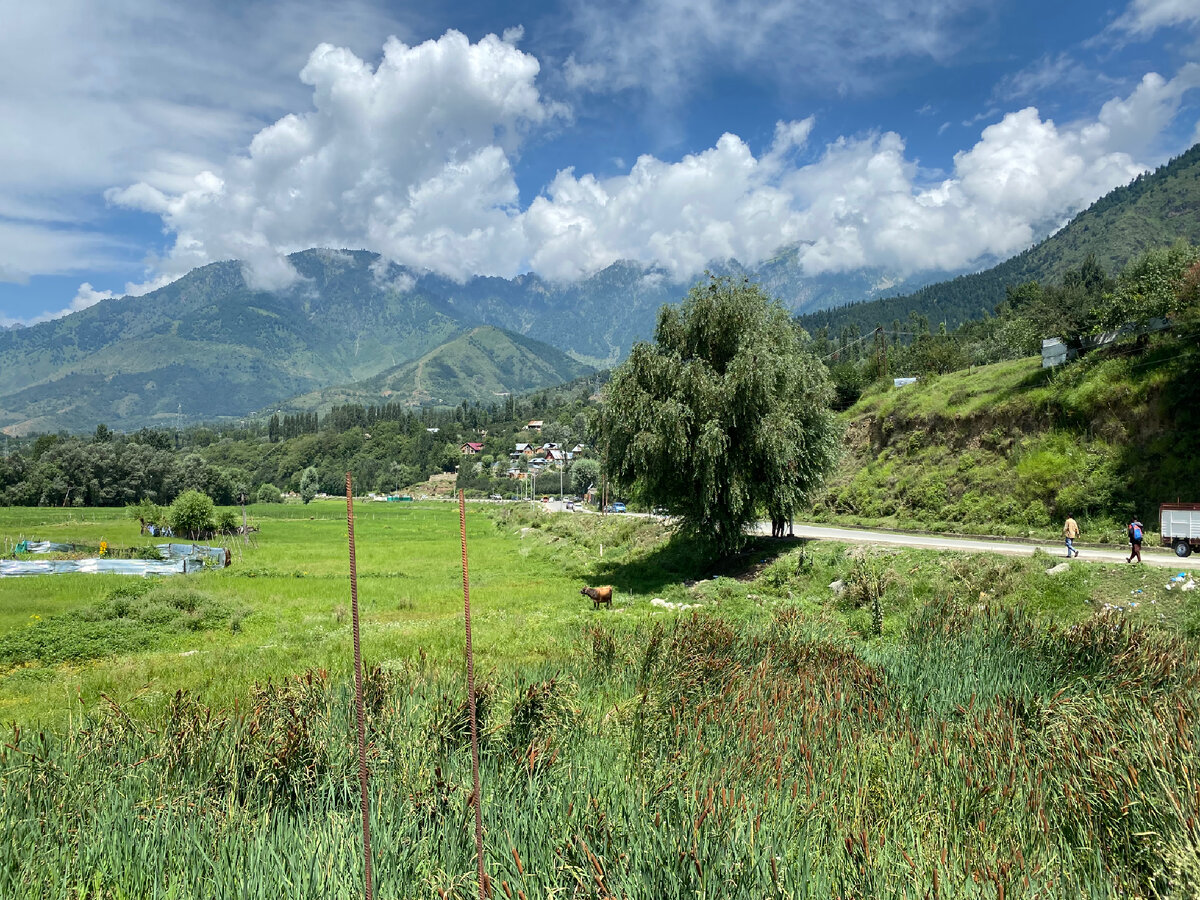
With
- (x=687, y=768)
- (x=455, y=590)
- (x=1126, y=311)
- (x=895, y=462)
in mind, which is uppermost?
(x=1126, y=311)

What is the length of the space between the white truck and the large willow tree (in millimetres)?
10489

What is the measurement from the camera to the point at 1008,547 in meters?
23.0

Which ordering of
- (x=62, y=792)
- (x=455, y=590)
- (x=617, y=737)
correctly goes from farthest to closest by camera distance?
(x=455, y=590) < (x=617, y=737) < (x=62, y=792)

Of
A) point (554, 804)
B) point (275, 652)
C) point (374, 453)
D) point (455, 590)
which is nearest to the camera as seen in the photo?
point (554, 804)

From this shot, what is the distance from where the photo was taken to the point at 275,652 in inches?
598

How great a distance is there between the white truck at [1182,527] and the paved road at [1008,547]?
0.36m

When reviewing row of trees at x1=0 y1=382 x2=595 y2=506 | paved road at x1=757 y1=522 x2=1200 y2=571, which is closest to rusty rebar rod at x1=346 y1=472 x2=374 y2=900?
paved road at x1=757 y1=522 x2=1200 y2=571

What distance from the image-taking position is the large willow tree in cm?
2284

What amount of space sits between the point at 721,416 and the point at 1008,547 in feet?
38.2

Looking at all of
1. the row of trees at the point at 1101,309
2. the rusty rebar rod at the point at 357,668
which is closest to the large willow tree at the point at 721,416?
the row of trees at the point at 1101,309

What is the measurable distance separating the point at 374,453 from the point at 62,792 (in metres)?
171

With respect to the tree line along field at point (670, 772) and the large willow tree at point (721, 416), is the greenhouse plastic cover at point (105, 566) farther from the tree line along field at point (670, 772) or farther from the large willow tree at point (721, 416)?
the large willow tree at point (721, 416)

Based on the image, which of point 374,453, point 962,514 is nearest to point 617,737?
point 962,514

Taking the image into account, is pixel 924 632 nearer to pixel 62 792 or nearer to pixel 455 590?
pixel 62 792
